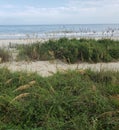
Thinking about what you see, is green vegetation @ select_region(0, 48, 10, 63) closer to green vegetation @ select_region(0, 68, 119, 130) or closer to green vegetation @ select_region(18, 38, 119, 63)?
Result: green vegetation @ select_region(18, 38, 119, 63)

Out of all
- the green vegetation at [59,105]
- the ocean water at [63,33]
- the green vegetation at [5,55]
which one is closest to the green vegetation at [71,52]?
the green vegetation at [5,55]

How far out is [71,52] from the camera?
11055 mm

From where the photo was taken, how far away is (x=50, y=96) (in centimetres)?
557

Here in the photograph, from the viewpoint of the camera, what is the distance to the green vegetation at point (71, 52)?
35.8 feet

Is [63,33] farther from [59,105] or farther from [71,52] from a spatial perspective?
[59,105]

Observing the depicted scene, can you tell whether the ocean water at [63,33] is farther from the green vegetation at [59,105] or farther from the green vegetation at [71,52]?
the green vegetation at [59,105]

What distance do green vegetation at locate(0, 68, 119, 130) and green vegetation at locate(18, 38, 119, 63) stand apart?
4540 millimetres

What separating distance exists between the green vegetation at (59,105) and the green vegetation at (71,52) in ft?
14.9

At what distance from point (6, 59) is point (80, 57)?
2675 millimetres

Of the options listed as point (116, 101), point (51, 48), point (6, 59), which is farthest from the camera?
point (51, 48)

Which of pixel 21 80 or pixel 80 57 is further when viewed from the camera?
pixel 80 57

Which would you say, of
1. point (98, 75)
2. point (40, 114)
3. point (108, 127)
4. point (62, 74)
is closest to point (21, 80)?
point (62, 74)

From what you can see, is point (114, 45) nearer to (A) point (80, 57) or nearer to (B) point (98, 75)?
(A) point (80, 57)

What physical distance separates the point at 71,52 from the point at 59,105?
5833 millimetres
